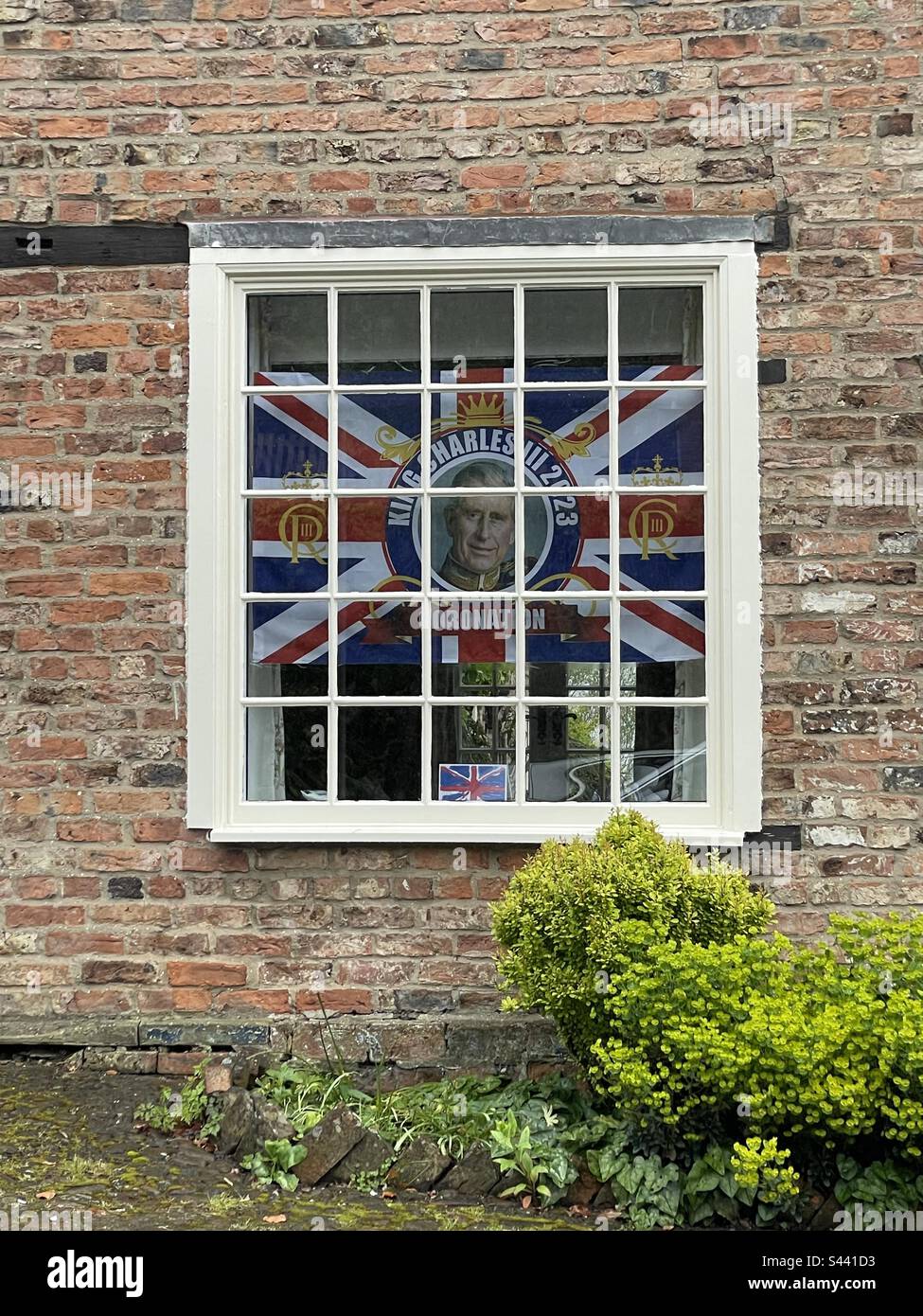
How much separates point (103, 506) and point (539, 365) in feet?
6.48

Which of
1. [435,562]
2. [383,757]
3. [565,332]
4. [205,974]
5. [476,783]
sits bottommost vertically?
[205,974]

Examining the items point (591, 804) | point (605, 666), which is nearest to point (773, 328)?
point (605, 666)

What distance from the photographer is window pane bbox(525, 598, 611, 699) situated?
482cm

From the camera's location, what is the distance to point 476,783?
4.83m

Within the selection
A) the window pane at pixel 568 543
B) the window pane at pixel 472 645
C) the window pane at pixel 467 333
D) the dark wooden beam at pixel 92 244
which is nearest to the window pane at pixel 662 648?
the window pane at pixel 568 543

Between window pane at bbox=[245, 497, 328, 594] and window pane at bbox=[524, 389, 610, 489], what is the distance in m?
0.95

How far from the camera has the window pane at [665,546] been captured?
4.82m

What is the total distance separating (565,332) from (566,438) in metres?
0.46

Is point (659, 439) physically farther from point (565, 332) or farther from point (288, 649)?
point (288, 649)

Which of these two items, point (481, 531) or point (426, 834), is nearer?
point (426, 834)

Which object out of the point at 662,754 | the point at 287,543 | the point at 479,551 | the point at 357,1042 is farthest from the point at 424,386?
the point at 357,1042

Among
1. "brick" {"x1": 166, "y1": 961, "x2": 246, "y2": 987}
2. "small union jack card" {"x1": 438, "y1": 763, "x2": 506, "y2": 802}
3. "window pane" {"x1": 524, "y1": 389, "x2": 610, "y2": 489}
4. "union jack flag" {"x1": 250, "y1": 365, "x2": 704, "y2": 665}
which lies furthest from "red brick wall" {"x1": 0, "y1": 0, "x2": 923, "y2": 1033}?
"window pane" {"x1": 524, "y1": 389, "x2": 610, "y2": 489}

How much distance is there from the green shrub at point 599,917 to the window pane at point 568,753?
76 centimetres

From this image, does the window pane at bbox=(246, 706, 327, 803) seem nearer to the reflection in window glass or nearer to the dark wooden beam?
the reflection in window glass
